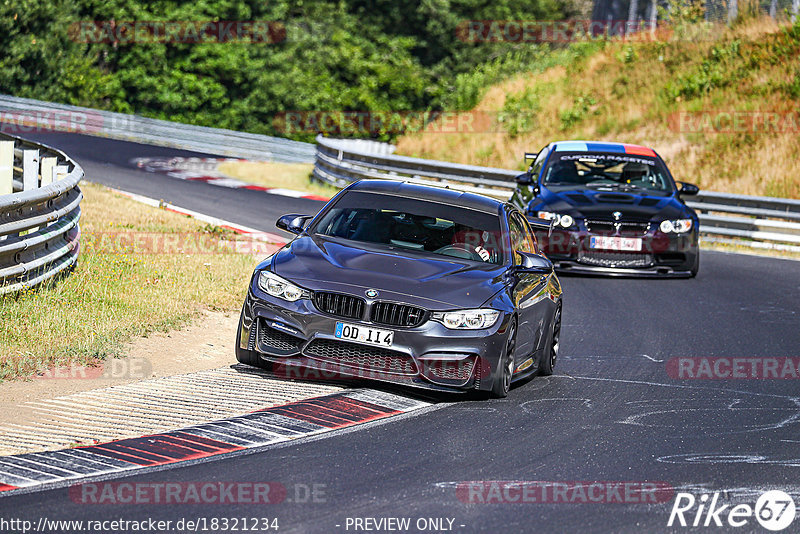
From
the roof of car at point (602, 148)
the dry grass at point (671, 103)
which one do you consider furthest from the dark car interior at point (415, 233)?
the dry grass at point (671, 103)

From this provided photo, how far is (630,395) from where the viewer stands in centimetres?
927

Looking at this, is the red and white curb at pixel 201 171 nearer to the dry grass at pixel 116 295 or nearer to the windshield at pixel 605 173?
the dry grass at pixel 116 295

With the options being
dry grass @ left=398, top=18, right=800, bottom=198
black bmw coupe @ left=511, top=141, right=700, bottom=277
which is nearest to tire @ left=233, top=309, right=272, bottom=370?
black bmw coupe @ left=511, top=141, right=700, bottom=277

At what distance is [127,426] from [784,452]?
4049 mm

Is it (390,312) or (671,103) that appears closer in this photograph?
(390,312)

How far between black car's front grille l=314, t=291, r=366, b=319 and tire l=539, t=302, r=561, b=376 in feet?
6.86

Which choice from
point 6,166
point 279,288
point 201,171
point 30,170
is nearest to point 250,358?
point 279,288

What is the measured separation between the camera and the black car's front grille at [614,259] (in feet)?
50.9

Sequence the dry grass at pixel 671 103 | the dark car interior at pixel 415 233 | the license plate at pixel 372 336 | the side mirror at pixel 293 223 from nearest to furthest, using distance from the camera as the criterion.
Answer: the license plate at pixel 372 336 < the dark car interior at pixel 415 233 < the side mirror at pixel 293 223 < the dry grass at pixel 671 103

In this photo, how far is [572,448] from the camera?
7.43 m

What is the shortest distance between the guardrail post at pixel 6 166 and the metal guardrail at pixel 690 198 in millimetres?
7906

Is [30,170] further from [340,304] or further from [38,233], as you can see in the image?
[340,304]

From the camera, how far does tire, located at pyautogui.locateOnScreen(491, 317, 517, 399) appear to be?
8.49 meters

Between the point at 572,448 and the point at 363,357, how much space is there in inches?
63.9
